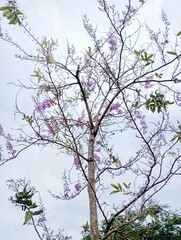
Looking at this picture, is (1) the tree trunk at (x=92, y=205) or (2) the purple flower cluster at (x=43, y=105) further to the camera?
(2) the purple flower cluster at (x=43, y=105)

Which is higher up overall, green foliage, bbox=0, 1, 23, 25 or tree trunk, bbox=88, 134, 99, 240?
green foliage, bbox=0, 1, 23, 25

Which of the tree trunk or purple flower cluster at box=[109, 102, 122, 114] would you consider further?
purple flower cluster at box=[109, 102, 122, 114]

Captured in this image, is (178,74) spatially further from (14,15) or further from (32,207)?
(32,207)

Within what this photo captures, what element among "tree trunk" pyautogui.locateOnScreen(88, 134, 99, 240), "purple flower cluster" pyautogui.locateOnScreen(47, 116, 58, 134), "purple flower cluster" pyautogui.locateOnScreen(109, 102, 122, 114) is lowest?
"tree trunk" pyautogui.locateOnScreen(88, 134, 99, 240)

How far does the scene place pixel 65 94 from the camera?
3.55 meters

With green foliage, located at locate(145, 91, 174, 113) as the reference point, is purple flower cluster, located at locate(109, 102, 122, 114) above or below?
above

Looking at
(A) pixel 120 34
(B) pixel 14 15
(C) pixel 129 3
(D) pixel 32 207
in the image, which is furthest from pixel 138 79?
(D) pixel 32 207

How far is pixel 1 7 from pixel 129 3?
1237 mm

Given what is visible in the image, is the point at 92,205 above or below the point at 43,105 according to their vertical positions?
below

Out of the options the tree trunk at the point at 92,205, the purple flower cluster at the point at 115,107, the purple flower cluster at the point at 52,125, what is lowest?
the tree trunk at the point at 92,205

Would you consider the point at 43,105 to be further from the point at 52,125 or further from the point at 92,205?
the point at 92,205

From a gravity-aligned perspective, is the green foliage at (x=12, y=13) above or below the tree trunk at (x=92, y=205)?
above

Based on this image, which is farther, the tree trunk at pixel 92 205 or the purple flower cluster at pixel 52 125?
the purple flower cluster at pixel 52 125

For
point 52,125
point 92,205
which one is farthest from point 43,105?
point 92,205
